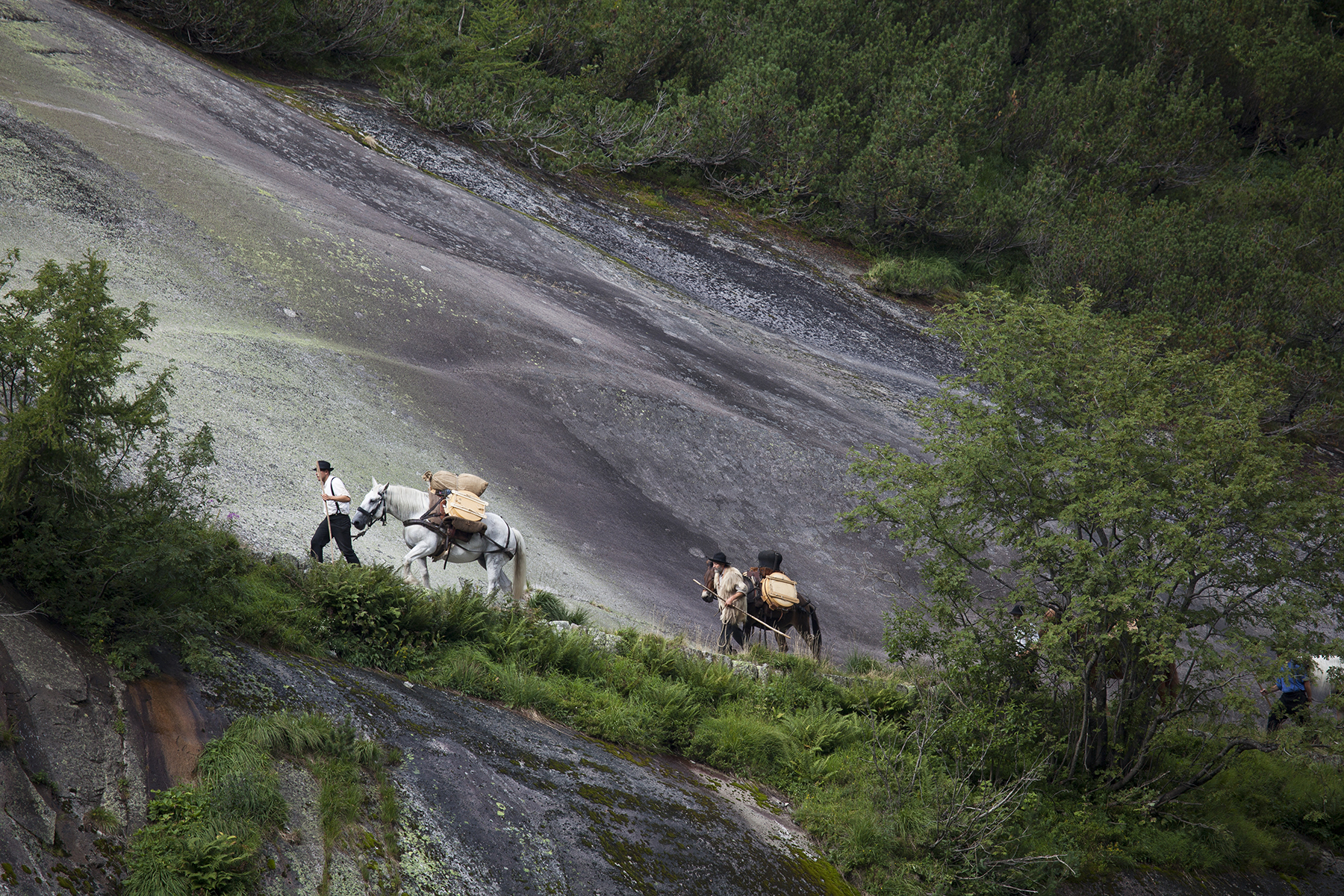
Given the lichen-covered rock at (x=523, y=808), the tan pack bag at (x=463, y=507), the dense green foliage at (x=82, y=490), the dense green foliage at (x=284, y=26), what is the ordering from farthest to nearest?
the dense green foliage at (x=284, y=26) < the tan pack bag at (x=463, y=507) < the lichen-covered rock at (x=523, y=808) < the dense green foliage at (x=82, y=490)

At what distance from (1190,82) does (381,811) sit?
124 ft

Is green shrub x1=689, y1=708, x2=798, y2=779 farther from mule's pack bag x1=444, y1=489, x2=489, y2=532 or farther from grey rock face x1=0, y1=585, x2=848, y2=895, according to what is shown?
mule's pack bag x1=444, y1=489, x2=489, y2=532

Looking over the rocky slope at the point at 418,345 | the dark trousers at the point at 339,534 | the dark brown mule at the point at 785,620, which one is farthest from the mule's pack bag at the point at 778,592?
the dark trousers at the point at 339,534

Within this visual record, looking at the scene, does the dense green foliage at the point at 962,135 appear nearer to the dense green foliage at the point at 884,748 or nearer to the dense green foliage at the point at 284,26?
the dense green foliage at the point at 284,26

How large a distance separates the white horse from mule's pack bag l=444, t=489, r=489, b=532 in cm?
23

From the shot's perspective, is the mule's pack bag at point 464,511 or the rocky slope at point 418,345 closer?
the mule's pack bag at point 464,511

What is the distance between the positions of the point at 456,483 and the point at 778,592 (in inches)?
191

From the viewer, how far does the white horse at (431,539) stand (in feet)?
38.1

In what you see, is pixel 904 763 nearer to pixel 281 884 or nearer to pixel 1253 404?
pixel 1253 404

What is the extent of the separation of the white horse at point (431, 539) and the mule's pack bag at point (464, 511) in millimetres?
234

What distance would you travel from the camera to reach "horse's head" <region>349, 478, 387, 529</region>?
1148 centimetres

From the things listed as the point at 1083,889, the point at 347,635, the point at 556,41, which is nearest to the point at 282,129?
the point at 556,41

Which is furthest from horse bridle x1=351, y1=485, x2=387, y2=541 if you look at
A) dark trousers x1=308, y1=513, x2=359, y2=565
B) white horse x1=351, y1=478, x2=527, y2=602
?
dark trousers x1=308, y1=513, x2=359, y2=565

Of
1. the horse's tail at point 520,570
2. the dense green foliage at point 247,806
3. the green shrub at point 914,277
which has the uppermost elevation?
the green shrub at point 914,277
